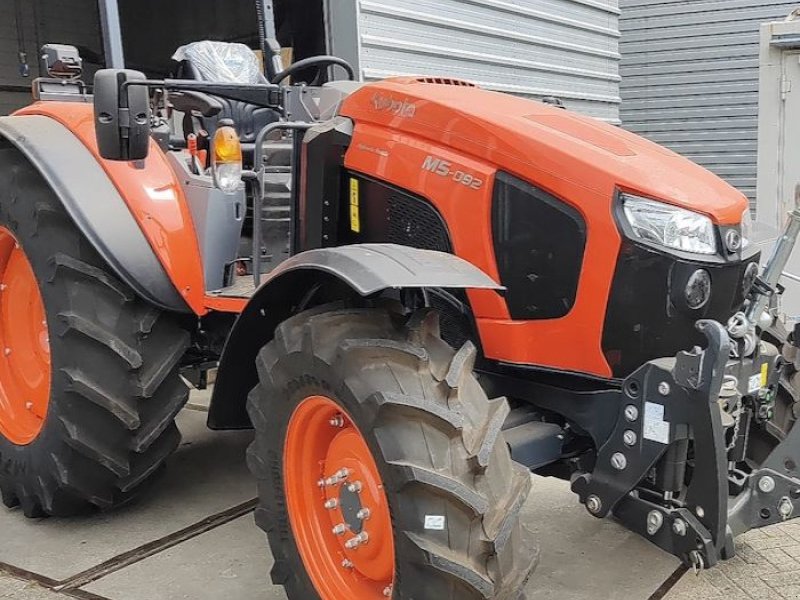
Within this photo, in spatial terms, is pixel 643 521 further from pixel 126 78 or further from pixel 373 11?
pixel 373 11

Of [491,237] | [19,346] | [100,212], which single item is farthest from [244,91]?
A: [491,237]

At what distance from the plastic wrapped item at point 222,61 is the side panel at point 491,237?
1444 mm

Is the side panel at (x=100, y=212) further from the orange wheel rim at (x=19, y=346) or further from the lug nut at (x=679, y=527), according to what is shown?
the lug nut at (x=679, y=527)

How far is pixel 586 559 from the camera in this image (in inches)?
126

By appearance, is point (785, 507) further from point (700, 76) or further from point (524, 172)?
point (700, 76)

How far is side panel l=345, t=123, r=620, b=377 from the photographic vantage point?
2.43 metres

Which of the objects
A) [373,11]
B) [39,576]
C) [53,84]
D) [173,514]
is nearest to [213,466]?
[173,514]

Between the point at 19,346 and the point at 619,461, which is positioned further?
the point at 19,346

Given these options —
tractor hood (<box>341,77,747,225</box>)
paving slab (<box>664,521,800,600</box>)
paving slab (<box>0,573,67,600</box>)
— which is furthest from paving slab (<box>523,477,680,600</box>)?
paving slab (<box>0,573,67,600</box>)

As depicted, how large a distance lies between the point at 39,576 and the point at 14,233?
4.32 ft

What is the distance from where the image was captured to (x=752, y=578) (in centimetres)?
302

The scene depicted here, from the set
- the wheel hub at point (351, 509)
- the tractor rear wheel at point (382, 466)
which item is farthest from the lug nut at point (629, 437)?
the wheel hub at point (351, 509)

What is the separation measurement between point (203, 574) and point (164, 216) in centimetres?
131

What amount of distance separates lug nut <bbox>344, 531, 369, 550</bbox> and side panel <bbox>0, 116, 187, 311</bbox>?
1.30 m
